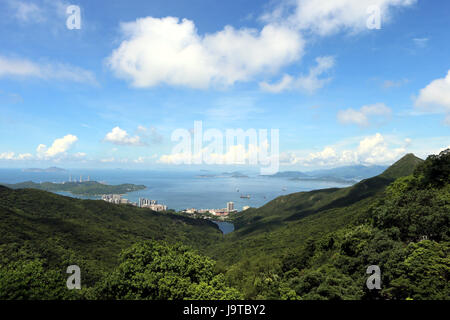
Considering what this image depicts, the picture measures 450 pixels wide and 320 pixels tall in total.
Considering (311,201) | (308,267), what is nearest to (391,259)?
(308,267)

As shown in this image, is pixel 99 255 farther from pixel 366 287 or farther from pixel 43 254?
pixel 366 287

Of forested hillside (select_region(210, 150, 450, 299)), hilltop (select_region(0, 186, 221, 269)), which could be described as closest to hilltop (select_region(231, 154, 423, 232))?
hilltop (select_region(0, 186, 221, 269))

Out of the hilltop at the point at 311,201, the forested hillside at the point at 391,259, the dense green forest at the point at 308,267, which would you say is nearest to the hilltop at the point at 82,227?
the dense green forest at the point at 308,267

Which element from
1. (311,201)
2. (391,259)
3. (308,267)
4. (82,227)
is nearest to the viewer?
(391,259)

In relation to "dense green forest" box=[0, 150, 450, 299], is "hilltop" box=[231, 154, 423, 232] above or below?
below

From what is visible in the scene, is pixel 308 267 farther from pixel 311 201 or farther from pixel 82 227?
pixel 311 201

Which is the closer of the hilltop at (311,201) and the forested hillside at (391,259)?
the forested hillside at (391,259)

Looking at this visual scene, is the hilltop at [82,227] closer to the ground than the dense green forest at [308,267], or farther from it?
closer to the ground

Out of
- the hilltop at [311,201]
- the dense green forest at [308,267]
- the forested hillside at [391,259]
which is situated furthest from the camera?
the hilltop at [311,201]

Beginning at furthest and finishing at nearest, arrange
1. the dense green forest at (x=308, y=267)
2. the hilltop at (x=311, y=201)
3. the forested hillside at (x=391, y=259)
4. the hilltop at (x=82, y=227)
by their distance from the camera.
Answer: the hilltop at (x=311, y=201) → the hilltop at (x=82, y=227) → the dense green forest at (x=308, y=267) → the forested hillside at (x=391, y=259)

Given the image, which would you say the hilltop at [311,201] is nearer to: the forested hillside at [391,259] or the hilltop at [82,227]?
the hilltop at [82,227]

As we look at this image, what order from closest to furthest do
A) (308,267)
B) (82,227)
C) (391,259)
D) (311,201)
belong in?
(391,259) → (308,267) → (82,227) → (311,201)

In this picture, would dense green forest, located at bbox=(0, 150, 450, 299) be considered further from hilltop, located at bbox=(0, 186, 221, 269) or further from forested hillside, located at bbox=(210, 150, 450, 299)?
hilltop, located at bbox=(0, 186, 221, 269)
